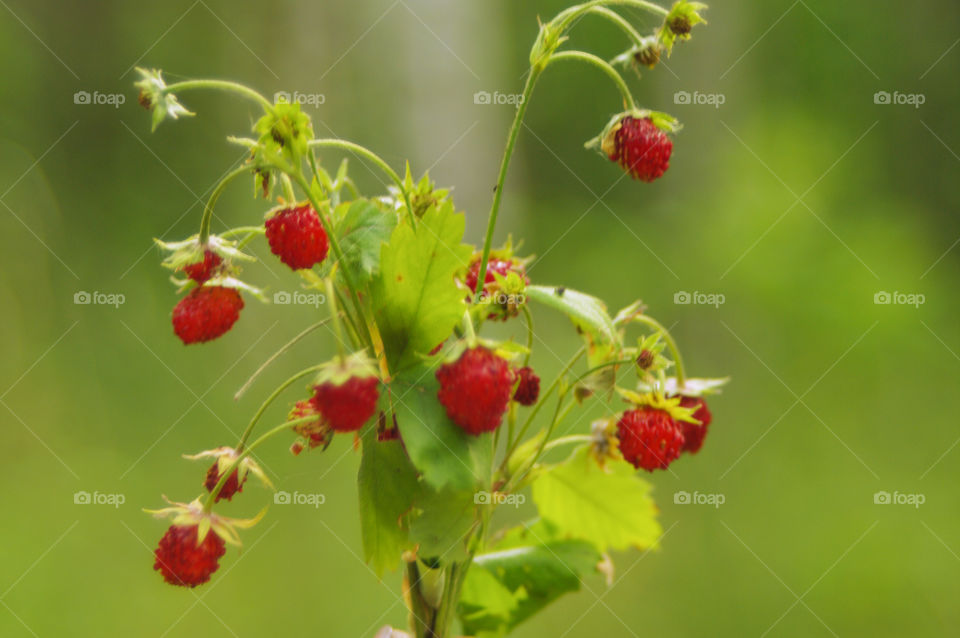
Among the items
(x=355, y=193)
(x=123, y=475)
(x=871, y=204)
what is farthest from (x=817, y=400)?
(x=355, y=193)

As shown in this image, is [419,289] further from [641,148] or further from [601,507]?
[601,507]

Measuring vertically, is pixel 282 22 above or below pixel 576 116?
below

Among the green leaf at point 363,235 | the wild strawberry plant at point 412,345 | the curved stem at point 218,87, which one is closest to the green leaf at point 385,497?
the wild strawberry plant at point 412,345

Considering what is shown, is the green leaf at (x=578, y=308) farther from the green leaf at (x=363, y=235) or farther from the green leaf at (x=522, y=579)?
the green leaf at (x=522, y=579)

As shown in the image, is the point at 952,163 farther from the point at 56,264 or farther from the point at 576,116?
the point at 56,264

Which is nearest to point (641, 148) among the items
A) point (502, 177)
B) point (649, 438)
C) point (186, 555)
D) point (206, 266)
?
point (502, 177)

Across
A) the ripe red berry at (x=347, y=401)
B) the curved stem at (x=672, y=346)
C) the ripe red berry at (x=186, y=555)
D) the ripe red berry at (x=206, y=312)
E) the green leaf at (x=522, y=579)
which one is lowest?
the ripe red berry at (x=186, y=555)
